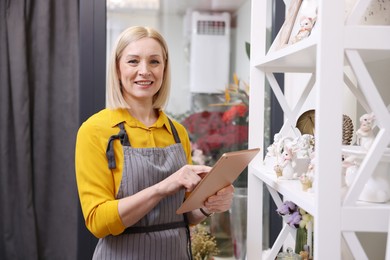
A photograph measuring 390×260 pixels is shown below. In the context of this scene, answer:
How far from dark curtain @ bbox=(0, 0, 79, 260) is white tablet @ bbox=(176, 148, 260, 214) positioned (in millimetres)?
1401

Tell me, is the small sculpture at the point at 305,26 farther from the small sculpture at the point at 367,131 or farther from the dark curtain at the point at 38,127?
the dark curtain at the point at 38,127

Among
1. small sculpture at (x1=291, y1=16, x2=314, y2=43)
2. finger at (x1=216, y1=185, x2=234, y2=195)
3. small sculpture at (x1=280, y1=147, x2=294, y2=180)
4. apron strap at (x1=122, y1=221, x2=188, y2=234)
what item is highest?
small sculpture at (x1=291, y1=16, x2=314, y2=43)

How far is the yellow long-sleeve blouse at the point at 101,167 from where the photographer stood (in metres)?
1.37

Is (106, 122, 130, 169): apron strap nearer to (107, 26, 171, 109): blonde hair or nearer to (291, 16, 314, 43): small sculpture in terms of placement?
(107, 26, 171, 109): blonde hair

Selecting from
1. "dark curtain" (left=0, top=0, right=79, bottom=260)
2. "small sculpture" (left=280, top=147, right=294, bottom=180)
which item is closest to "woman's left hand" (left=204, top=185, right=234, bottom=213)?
"small sculpture" (left=280, top=147, right=294, bottom=180)

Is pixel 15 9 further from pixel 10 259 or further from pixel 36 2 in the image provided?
pixel 10 259

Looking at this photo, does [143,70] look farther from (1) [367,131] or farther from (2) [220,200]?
(1) [367,131]

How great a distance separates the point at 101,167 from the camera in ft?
4.67

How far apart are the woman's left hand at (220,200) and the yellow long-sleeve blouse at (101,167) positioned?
26 cm

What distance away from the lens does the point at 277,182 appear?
1.19 m

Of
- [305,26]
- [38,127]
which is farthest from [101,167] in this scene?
[38,127]

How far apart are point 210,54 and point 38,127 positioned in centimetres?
97

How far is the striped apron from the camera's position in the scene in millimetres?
1450

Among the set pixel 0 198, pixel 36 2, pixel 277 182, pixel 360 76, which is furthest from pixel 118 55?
pixel 0 198
